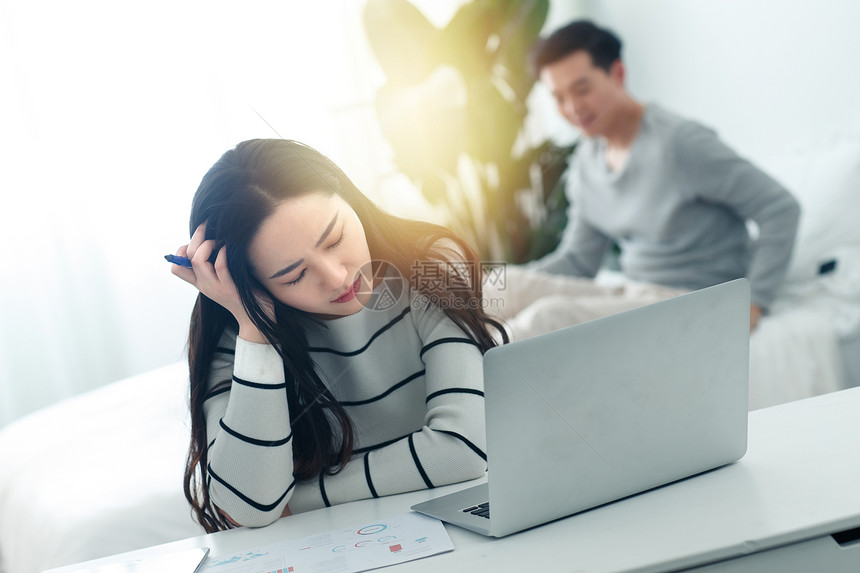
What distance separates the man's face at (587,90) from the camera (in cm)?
170

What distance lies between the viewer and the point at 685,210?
157 centimetres

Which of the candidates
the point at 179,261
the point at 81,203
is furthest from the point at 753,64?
the point at 81,203

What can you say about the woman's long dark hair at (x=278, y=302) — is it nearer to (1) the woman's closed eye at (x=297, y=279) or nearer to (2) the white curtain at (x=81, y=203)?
(1) the woman's closed eye at (x=297, y=279)

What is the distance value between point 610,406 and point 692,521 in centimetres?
9

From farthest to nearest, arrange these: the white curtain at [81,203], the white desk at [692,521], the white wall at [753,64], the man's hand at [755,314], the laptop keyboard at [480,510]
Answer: the white curtain at [81,203] < the white wall at [753,64] < the man's hand at [755,314] < the laptop keyboard at [480,510] < the white desk at [692,521]

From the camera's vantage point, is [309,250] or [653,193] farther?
[653,193]

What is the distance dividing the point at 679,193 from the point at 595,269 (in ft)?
1.13

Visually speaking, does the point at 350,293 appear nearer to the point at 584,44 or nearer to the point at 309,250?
the point at 309,250

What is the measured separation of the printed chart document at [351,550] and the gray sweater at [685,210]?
1.11 m

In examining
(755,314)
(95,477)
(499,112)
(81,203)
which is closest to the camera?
(95,477)

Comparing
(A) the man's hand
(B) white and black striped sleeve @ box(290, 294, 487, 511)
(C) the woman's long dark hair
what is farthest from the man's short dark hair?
(B) white and black striped sleeve @ box(290, 294, 487, 511)

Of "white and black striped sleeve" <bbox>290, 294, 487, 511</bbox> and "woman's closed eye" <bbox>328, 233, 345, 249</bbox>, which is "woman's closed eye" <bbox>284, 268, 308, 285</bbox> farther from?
"white and black striped sleeve" <bbox>290, 294, 487, 511</bbox>

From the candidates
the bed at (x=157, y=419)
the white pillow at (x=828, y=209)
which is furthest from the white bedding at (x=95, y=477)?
the white pillow at (x=828, y=209)

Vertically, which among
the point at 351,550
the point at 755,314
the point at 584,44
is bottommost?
the point at 755,314
